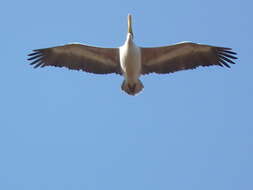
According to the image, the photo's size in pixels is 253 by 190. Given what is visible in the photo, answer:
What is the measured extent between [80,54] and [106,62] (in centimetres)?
53

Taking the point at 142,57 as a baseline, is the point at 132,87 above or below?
below

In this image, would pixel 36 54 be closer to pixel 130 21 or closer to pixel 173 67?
pixel 130 21

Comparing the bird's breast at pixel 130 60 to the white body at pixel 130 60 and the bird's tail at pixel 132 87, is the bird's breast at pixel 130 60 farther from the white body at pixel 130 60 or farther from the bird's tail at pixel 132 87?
the bird's tail at pixel 132 87

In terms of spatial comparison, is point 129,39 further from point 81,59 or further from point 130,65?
point 81,59

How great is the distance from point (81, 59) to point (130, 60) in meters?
1.24

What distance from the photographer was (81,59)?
10930 mm

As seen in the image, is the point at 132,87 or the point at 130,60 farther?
the point at 132,87

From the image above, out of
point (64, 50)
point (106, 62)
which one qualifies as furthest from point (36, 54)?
point (106, 62)

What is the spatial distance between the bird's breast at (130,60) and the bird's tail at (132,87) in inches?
5.5

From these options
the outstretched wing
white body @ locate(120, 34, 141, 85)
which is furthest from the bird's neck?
the outstretched wing

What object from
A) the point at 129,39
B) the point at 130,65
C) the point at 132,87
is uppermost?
the point at 129,39

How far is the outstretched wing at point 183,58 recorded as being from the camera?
10.9 meters

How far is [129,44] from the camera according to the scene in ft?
33.2

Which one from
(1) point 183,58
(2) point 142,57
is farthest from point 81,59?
(1) point 183,58
